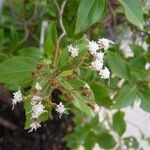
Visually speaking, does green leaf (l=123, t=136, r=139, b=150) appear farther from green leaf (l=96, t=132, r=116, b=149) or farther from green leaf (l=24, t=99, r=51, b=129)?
green leaf (l=24, t=99, r=51, b=129)

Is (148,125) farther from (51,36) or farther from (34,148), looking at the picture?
(51,36)

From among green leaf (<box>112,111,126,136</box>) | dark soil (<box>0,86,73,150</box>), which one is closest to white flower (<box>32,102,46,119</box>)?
green leaf (<box>112,111,126,136</box>)

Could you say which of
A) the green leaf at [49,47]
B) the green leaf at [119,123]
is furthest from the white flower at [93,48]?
the green leaf at [119,123]

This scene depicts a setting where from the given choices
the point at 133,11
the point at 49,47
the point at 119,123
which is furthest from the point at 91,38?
the point at 133,11

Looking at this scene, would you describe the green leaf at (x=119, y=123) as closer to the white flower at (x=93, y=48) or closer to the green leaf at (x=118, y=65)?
the green leaf at (x=118, y=65)

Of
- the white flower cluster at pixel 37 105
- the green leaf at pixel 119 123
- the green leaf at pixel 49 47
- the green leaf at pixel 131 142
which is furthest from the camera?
the green leaf at pixel 131 142

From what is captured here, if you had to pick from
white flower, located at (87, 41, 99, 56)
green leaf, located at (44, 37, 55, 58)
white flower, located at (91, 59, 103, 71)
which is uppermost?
white flower, located at (87, 41, 99, 56)
